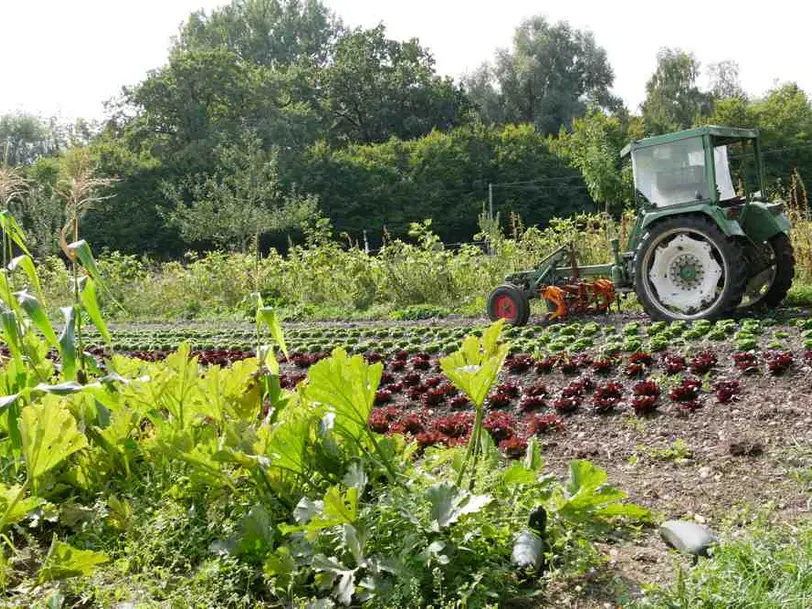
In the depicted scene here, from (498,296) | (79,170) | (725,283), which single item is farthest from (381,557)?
(498,296)

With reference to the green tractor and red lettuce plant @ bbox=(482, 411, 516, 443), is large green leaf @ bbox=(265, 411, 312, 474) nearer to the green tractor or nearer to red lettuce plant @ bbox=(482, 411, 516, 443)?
red lettuce plant @ bbox=(482, 411, 516, 443)

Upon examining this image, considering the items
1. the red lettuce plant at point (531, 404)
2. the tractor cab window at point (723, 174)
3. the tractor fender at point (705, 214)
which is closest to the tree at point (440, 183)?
the tractor cab window at point (723, 174)

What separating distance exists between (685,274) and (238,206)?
63.4ft

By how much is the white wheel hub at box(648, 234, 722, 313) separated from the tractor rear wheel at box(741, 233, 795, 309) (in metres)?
0.57

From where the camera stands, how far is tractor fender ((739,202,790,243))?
22.3ft

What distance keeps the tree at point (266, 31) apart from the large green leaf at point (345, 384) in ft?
180

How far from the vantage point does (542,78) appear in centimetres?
4500

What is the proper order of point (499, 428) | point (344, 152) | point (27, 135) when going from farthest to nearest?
point (27, 135), point (344, 152), point (499, 428)

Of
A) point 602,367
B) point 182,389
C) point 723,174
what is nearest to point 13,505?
point 182,389

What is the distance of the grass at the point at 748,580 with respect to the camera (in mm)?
1786

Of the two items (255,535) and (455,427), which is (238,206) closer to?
(455,427)

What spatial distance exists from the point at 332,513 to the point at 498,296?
5791mm

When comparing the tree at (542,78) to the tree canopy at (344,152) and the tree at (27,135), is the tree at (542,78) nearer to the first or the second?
the tree canopy at (344,152)

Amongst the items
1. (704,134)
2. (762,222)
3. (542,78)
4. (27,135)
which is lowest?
(762,222)
